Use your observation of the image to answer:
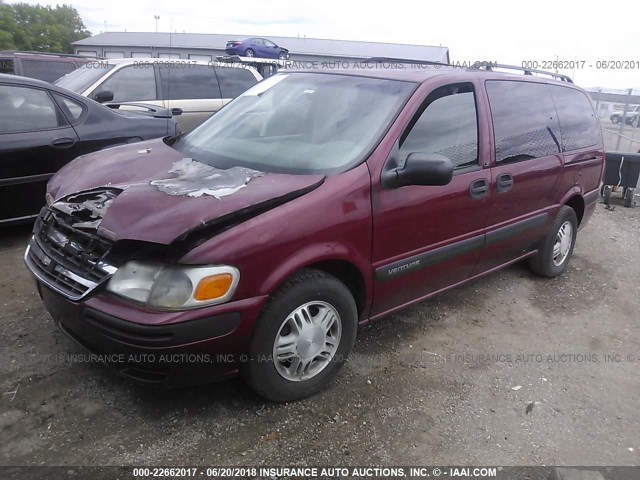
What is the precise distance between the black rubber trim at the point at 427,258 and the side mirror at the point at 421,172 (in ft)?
1.67

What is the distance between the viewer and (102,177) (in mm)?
2957

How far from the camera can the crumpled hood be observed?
2305mm

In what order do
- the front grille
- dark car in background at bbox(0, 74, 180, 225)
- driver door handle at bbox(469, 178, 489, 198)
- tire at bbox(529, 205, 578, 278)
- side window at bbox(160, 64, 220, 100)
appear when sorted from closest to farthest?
the front grille → driver door handle at bbox(469, 178, 489, 198) → dark car in background at bbox(0, 74, 180, 225) → tire at bbox(529, 205, 578, 278) → side window at bbox(160, 64, 220, 100)

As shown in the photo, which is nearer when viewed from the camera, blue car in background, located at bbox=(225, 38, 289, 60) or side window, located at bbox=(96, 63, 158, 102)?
side window, located at bbox=(96, 63, 158, 102)

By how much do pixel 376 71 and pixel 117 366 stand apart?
2483mm

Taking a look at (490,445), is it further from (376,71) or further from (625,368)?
(376,71)

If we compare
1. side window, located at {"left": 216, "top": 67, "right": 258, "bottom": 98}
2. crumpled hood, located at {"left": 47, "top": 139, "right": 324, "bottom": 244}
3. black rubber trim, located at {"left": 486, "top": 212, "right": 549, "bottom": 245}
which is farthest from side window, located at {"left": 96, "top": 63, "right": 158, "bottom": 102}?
black rubber trim, located at {"left": 486, "top": 212, "right": 549, "bottom": 245}

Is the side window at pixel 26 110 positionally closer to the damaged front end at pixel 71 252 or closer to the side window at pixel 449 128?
the damaged front end at pixel 71 252

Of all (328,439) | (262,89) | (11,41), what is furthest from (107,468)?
(11,41)

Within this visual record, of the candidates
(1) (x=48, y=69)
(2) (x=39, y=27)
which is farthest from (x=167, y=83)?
(2) (x=39, y=27)

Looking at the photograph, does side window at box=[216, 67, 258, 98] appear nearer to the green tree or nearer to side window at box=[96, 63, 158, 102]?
side window at box=[96, 63, 158, 102]

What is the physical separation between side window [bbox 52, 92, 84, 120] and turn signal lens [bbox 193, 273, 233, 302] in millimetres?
3519

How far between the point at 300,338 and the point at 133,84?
5.85m

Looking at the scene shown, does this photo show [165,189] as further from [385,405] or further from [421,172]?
[385,405]
